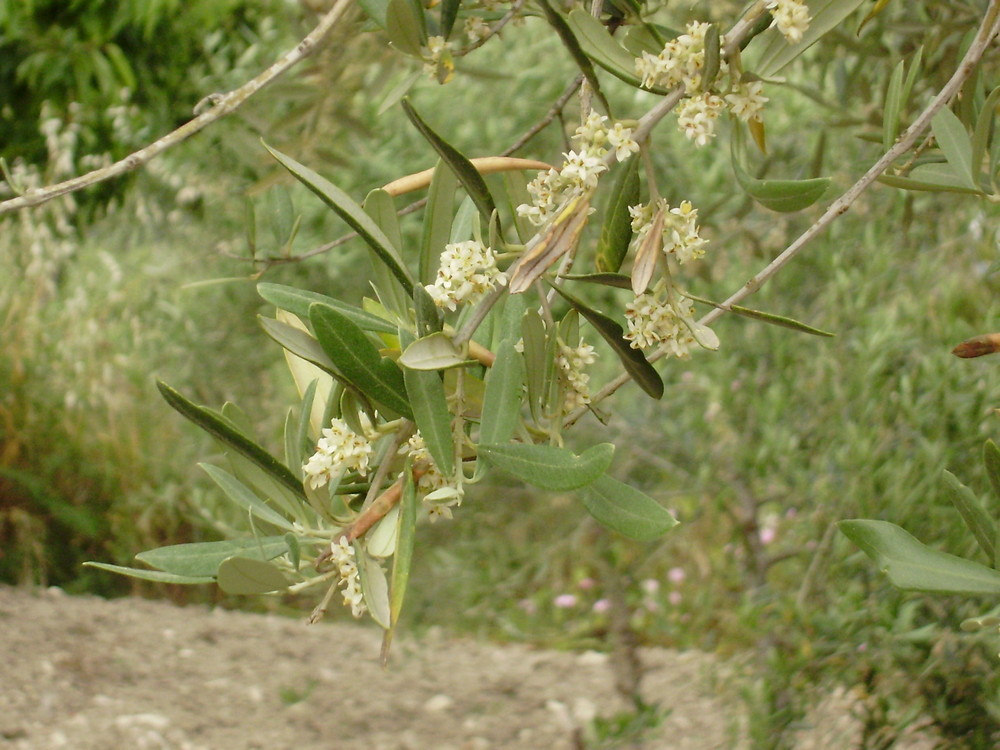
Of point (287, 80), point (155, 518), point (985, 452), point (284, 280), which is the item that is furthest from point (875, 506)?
point (155, 518)

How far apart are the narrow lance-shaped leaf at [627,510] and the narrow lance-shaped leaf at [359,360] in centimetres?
10

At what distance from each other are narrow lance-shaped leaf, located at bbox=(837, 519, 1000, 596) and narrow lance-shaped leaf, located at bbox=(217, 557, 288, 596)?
26cm

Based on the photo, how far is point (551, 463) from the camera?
45 centimetres

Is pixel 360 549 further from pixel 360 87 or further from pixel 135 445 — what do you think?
pixel 135 445

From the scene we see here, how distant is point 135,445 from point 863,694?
8.55 ft

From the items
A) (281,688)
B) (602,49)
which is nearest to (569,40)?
(602,49)

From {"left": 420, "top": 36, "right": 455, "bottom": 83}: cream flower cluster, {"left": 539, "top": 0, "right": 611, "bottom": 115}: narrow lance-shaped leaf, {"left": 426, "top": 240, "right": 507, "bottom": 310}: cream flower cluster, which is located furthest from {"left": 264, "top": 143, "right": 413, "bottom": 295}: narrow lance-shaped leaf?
{"left": 420, "top": 36, "right": 455, "bottom": 83}: cream flower cluster

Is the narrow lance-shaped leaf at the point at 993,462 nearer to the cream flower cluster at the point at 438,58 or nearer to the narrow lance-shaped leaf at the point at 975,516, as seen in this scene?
the narrow lance-shaped leaf at the point at 975,516

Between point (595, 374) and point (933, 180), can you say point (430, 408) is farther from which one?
point (595, 374)

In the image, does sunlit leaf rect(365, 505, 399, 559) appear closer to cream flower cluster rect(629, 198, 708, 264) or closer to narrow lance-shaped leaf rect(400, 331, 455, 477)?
Answer: narrow lance-shaped leaf rect(400, 331, 455, 477)

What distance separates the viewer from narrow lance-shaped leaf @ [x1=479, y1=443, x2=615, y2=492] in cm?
44

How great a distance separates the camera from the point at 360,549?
1.54 feet

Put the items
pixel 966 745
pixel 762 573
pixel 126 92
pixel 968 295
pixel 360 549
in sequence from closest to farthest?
pixel 360 549, pixel 966 745, pixel 968 295, pixel 762 573, pixel 126 92

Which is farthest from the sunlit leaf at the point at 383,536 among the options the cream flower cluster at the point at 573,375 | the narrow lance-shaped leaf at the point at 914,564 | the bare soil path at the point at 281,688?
the bare soil path at the point at 281,688
